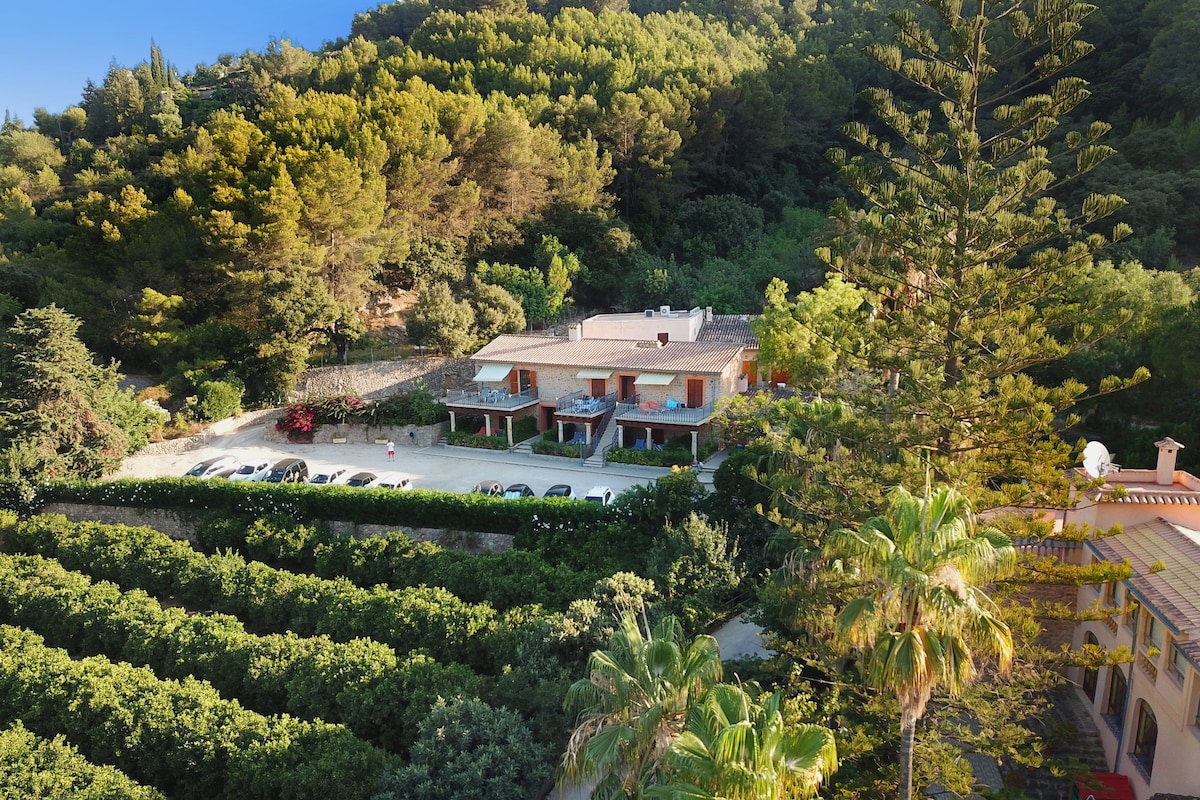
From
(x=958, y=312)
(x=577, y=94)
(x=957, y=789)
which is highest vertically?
(x=577, y=94)

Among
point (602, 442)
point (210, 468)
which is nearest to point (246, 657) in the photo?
point (210, 468)

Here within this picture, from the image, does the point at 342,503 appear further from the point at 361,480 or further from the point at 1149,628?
the point at 1149,628

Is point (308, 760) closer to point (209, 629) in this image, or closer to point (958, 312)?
point (209, 629)

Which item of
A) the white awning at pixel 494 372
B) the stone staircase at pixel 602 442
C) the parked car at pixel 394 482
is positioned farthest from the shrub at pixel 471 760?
the white awning at pixel 494 372

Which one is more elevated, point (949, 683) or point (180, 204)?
point (180, 204)

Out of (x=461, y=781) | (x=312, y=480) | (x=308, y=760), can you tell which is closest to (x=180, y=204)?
(x=312, y=480)

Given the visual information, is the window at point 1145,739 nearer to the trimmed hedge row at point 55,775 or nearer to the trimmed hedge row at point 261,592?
the trimmed hedge row at point 261,592
